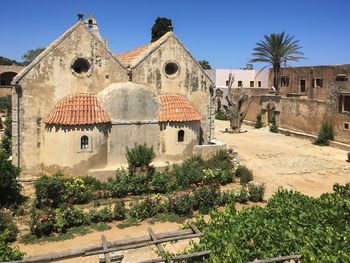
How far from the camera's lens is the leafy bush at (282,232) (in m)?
8.48

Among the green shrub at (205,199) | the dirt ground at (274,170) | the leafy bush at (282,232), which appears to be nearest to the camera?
the leafy bush at (282,232)

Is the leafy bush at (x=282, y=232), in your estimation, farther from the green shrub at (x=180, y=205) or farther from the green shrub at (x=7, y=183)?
the green shrub at (x=7, y=183)

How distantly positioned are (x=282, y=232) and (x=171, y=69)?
1473 centimetres

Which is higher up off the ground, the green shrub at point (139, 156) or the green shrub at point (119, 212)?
the green shrub at point (139, 156)

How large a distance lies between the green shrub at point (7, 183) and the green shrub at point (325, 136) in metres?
24.2

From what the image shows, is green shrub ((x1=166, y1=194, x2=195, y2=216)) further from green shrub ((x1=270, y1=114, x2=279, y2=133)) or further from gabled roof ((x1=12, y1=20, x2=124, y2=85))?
green shrub ((x1=270, y1=114, x2=279, y2=133))

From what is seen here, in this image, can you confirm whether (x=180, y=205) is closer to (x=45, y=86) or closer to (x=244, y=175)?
(x=244, y=175)

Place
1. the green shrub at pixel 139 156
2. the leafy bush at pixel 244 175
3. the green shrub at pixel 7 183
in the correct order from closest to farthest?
1. the green shrub at pixel 7 183
2. the green shrub at pixel 139 156
3. the leafy bush at pixel 244 175

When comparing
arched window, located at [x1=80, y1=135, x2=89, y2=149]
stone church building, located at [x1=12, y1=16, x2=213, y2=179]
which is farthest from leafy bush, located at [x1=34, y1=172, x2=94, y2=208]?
arched window, located at [x1=80, y1=135, x2=89, y2=149]

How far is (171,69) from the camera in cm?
2223

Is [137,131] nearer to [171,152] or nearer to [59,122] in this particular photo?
[171,152]

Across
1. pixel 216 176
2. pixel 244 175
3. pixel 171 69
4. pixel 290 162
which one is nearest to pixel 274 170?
pixel 290 162

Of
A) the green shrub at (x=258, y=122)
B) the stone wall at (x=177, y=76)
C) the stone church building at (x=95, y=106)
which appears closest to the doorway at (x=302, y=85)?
the green shrub at (x=258, y=122)

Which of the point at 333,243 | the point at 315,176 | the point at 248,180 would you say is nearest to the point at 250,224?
the point at 333,243
